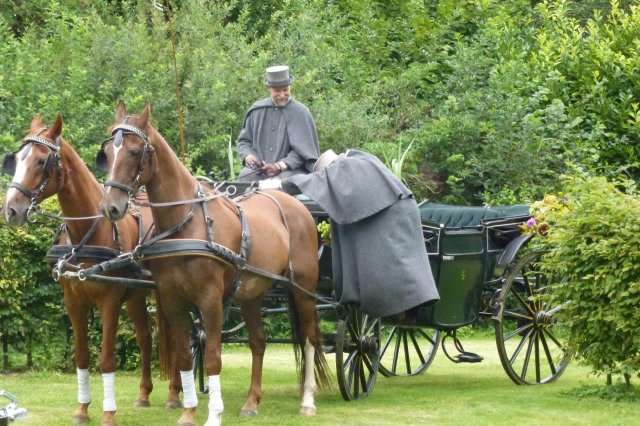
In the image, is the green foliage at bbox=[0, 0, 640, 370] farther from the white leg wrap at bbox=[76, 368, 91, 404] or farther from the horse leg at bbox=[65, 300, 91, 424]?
the white leg wrap at bbox=[76, 368, 91, 404]

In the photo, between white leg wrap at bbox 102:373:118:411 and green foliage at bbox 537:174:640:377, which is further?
green foliage at bbox 537:174:640:377

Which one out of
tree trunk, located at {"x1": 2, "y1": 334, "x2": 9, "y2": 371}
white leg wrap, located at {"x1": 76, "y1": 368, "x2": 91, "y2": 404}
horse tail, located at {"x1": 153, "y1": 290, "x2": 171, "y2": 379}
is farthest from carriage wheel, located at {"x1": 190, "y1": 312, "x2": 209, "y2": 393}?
tree trunk, located at {"x1": 2, "y1": 334, "x2": 9, "y2": 371}

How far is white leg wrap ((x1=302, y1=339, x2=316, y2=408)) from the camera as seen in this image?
9386mm

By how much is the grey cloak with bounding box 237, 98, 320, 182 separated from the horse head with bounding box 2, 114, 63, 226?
2.15 m

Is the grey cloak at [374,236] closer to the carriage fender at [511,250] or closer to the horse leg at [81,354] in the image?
the carriage fender at [511,250]

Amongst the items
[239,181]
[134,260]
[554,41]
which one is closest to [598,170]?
[554,41]

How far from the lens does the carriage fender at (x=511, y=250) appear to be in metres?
10.7

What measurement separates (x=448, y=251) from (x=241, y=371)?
3.03 meters

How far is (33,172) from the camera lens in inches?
326

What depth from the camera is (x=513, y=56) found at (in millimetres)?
17516

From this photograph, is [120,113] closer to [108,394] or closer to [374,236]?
[108,394]

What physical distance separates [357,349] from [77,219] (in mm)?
2739

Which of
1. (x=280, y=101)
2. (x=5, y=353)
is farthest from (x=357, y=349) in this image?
(x=5, y=353)

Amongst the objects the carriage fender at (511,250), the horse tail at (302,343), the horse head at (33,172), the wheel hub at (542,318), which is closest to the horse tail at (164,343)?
the horse tail at (302,343)
